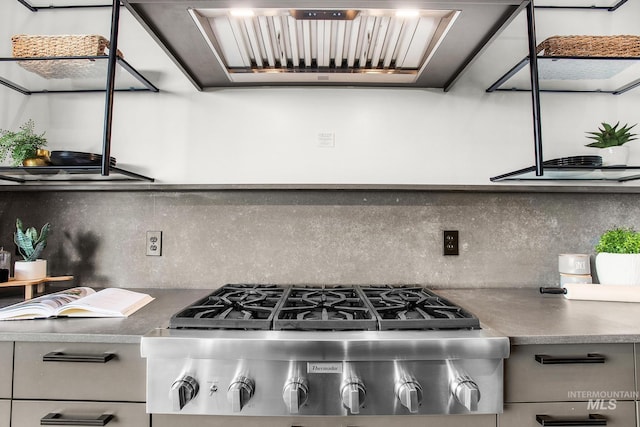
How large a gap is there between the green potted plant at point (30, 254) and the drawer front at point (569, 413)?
186 centimetres

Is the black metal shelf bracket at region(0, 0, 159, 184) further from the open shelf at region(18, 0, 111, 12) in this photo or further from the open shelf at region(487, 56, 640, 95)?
the open shelf at region(487, 56, 640, 95)

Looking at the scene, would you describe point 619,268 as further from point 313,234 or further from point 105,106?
point 105,106

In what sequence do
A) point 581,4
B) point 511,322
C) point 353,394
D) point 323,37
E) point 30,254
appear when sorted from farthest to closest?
point 581,4, point 30,254, point 323,37, point 511,322, point 353,394

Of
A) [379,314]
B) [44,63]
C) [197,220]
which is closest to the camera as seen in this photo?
[379,314]

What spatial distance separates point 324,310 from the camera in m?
1.14

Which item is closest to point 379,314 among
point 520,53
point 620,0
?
point 520,53

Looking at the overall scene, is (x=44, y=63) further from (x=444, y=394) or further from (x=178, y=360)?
(x=444, y=394)

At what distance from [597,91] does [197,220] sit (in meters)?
2.10

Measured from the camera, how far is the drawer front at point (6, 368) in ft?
3.27

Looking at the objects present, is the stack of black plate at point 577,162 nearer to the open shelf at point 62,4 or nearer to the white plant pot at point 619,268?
the white plant pot at point 619,268

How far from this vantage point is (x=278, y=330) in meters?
0.99

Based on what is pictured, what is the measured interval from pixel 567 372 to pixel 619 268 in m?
0.79

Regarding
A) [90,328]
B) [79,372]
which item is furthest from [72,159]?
[79,372]

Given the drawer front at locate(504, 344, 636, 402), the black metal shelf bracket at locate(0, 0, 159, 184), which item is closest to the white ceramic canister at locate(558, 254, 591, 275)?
the drawer front at locate(504, 344, 636, 402)
